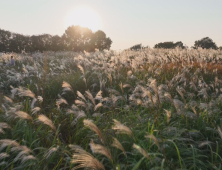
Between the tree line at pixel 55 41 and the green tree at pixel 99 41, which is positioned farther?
the green tree at pixel 99 41

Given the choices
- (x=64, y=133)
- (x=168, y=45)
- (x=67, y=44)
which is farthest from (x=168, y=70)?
(x=168, y=45)

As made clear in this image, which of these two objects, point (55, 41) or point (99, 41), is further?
point (99, 41)

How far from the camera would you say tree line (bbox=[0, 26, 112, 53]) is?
29344 millimetres

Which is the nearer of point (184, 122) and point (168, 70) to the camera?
point (184, 122)

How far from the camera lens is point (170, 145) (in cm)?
297

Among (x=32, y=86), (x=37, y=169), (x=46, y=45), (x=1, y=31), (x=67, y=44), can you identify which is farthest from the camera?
(x=67, y=44)

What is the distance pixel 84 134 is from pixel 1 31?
2968 cm

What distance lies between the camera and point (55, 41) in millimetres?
33938

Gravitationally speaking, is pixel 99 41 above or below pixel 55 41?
above

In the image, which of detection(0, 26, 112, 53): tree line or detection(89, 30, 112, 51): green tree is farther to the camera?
detection(89, 30, 112, 51): green tree

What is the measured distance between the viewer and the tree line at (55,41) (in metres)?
29.3

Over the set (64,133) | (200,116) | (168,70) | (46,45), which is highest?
(46,45)

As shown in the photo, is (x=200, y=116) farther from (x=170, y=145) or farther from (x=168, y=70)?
(x=168, y=70)

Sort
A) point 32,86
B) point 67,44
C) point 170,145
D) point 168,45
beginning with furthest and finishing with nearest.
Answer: point 168,45 → point 67,44 → point 32,86 → point 170,145
